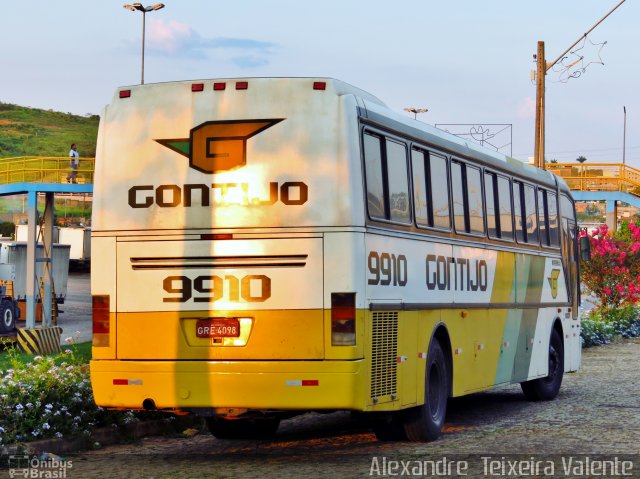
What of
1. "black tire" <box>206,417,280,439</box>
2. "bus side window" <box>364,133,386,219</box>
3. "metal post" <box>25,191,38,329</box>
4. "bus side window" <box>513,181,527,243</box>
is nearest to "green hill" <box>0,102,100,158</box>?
"metal post" <box>25,191,38,329</box>

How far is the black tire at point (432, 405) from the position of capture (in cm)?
1237

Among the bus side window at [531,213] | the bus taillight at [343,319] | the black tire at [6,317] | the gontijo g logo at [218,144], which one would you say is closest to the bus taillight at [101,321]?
the gontijo g logo at [218,144]

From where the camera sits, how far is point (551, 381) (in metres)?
18.1

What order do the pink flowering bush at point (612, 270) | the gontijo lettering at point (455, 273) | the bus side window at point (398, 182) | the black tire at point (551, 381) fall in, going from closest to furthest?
the bus side window at point (398, 182)
the gontijo lettering at point (455, 273)
the black tire at point (551, 381)
the pink flowering bush at point (612, 270)

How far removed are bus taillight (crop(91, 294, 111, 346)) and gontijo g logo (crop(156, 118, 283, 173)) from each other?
4.85 feet

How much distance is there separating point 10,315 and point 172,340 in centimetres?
2755

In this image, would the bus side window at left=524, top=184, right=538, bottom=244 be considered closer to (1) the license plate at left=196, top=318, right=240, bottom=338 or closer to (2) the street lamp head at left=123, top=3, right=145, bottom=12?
(1) the license plate at left=196, top=318, right=240, bottom=338

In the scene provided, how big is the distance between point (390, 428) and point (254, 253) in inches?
108

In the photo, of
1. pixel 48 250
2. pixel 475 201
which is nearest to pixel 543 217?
pixel 475 201

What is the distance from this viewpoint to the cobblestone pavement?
418 inches

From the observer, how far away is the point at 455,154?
1384 centimetres

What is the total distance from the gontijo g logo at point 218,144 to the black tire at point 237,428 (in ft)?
10.5

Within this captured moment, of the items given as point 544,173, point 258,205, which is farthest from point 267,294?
point 544,173

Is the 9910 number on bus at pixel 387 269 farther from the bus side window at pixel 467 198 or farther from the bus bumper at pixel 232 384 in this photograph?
the bus side window at pixel 467 198
